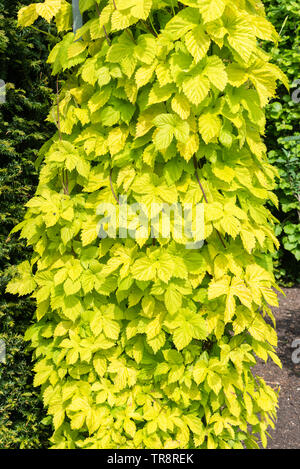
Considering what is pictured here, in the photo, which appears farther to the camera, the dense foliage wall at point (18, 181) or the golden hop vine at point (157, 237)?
the dense foliage wall at point (18, 181)

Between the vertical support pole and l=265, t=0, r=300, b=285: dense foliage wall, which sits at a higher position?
the vertical support pole

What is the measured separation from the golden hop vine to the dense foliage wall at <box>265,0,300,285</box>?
2709 millimetres

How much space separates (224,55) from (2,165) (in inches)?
49.2

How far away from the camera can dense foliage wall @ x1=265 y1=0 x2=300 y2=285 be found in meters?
4.29

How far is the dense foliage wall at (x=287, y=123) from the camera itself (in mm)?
4293

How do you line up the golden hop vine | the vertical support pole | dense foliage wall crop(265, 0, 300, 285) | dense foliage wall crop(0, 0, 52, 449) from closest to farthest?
the golden hop vine → the vertical support pole → dense foliage wall crop(0, 0, 52, 449) → dense foliage wall crop(265, 0, 300, 285)

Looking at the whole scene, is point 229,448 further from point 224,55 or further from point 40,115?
point 40,115

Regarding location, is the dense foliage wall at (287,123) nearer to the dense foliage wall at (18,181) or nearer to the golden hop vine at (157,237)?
the golden hop vine at (157,237)

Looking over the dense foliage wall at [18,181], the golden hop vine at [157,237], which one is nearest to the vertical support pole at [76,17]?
the golden hop vine at [157,237]

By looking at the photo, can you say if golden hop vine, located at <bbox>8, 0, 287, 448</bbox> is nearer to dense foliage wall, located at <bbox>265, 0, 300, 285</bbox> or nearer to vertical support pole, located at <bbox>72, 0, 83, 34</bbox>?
vertical support pole, located at <bbox>72, 0, 83, 34</bbox>

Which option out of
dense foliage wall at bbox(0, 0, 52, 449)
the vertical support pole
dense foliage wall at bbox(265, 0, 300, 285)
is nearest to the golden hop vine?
the vertical support pole

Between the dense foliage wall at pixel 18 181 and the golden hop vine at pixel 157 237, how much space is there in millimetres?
245

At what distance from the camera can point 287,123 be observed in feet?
14.7

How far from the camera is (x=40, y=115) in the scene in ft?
7.34
